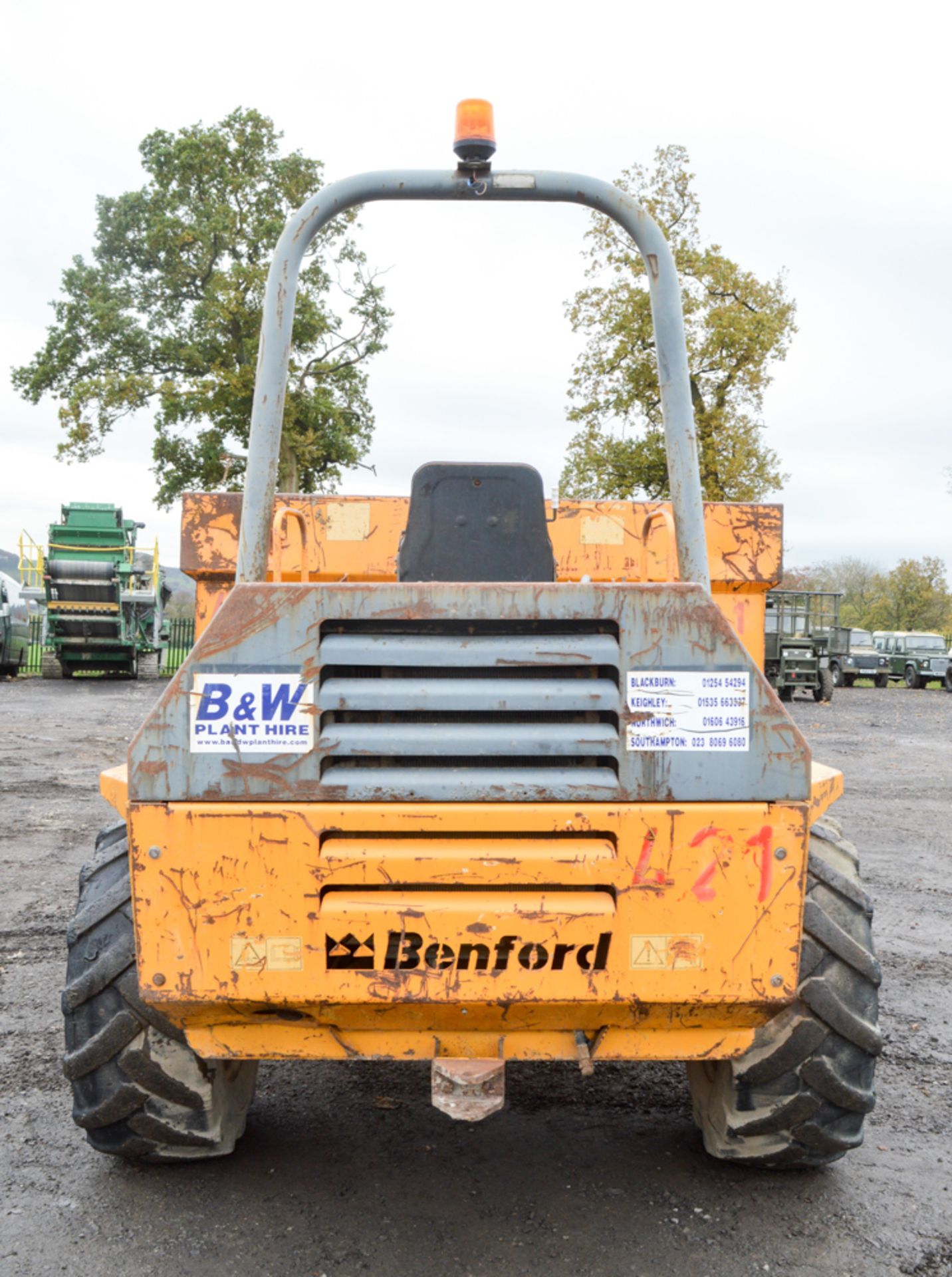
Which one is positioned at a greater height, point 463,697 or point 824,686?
point 463,697

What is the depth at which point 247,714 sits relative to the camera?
8.18ft

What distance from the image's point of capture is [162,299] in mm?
32844

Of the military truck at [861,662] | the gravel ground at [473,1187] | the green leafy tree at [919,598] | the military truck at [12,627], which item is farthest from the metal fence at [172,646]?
the green leafy tree at [919,598]

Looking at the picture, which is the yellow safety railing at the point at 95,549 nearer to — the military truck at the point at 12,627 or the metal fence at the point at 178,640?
the military truck at the point at 12,627

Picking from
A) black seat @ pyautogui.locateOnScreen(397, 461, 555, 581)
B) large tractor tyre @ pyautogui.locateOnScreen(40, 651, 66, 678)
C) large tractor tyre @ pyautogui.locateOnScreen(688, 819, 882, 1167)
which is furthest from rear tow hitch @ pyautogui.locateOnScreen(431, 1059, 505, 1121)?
large tractor tyre @ pyautogui.locateOnScreen(40, 651, 66, 678)

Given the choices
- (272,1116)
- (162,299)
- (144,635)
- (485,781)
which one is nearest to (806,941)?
(485,781)

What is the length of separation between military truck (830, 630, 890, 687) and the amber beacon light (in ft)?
107

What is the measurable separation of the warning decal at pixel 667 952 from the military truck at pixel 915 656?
33993 mm

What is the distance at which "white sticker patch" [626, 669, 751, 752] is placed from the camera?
2.51 m

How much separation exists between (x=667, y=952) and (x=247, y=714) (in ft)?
3.34

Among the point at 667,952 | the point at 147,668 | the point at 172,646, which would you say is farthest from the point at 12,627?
the point at 667,952

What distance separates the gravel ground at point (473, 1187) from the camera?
2.80 metres

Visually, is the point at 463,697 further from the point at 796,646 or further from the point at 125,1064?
the point at 796,646

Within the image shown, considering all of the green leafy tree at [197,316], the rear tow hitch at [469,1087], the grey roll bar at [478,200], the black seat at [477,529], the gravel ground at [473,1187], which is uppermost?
the green leafy tree at [197,316]
